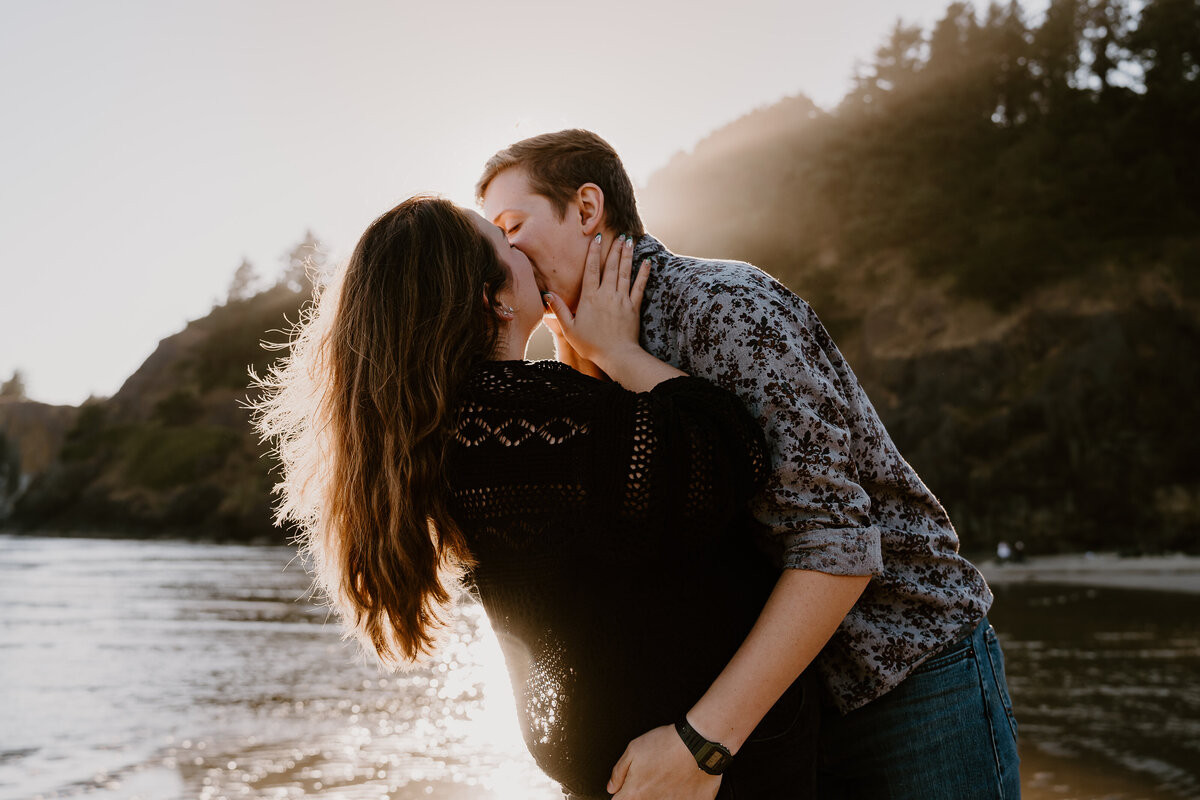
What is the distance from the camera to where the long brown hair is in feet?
4.80

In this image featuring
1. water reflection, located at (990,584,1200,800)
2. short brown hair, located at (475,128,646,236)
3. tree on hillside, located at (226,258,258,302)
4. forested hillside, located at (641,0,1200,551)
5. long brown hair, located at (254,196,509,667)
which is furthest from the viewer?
tree on hillside, located at (226,258,258,302)

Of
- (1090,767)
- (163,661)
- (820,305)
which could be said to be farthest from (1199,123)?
(163,661)

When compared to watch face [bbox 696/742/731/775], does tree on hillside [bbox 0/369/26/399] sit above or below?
below

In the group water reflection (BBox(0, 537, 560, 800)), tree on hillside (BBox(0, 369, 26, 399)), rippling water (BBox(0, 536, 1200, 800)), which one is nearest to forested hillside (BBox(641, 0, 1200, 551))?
rippling water (BBox(0, 536, 1200, 800))

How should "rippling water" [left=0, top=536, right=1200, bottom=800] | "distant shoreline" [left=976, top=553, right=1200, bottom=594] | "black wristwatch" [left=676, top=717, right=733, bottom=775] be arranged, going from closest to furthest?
1. "black wristwatch" [left=676, top=717, right=733, bottom=775]
2. "rippling water" [left=0, top=536, right=1200, bottom=800]
3. "distant shoreline" [left=976, top=553, right=1200, bottom=594]

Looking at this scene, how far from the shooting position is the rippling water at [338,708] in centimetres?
805

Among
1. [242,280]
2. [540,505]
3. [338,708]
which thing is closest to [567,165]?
[540,505]

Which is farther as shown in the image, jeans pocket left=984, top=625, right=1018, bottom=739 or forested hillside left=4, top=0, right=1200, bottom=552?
forested hillside left=4, top=0, right=1200, bottom=552

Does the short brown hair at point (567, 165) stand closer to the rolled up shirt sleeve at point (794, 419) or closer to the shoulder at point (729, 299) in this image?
the shoulder at point (729, 299)

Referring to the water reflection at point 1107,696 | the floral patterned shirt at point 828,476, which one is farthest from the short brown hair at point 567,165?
the water reflection at point 1107,696

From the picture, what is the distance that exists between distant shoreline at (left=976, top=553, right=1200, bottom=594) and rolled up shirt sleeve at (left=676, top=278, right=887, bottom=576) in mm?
25809

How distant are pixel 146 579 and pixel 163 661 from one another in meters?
16.8

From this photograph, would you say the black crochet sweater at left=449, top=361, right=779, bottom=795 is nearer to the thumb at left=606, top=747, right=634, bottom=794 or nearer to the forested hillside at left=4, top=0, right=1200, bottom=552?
the thumb at left=606, top=747, right=634, bottom=794

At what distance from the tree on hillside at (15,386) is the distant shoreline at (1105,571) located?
109 metres
